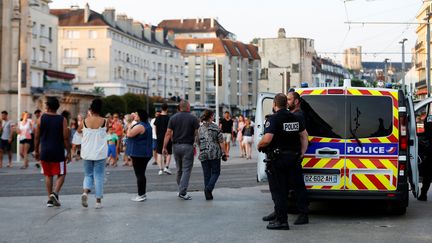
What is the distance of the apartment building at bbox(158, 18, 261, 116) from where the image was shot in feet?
454

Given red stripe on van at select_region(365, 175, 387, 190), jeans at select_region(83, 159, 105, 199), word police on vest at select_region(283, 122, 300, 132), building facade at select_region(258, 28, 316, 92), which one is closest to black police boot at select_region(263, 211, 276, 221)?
word police on vest at select_region(283, 122, 300, 132)

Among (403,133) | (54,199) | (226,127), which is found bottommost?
(54,199)

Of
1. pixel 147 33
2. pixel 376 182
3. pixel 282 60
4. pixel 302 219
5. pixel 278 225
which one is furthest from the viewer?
pixel 147 33

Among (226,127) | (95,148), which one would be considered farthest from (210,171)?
(226,127)

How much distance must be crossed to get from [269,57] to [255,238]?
7424cm

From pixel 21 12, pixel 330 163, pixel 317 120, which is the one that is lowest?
pixel 330 163

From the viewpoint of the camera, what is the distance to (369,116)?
34.9ft

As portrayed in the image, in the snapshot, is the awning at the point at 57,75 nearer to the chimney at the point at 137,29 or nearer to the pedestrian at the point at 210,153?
the chimney at the point at 137,29

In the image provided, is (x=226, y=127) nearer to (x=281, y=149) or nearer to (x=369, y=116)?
(x=369, y=116)

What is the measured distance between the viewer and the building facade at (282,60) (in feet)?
261

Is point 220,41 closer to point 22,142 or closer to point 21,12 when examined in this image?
point 21,12

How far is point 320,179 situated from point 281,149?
129 centimetres

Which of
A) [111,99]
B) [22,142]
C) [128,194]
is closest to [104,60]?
[111,99]

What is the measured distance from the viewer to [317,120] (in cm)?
1072
